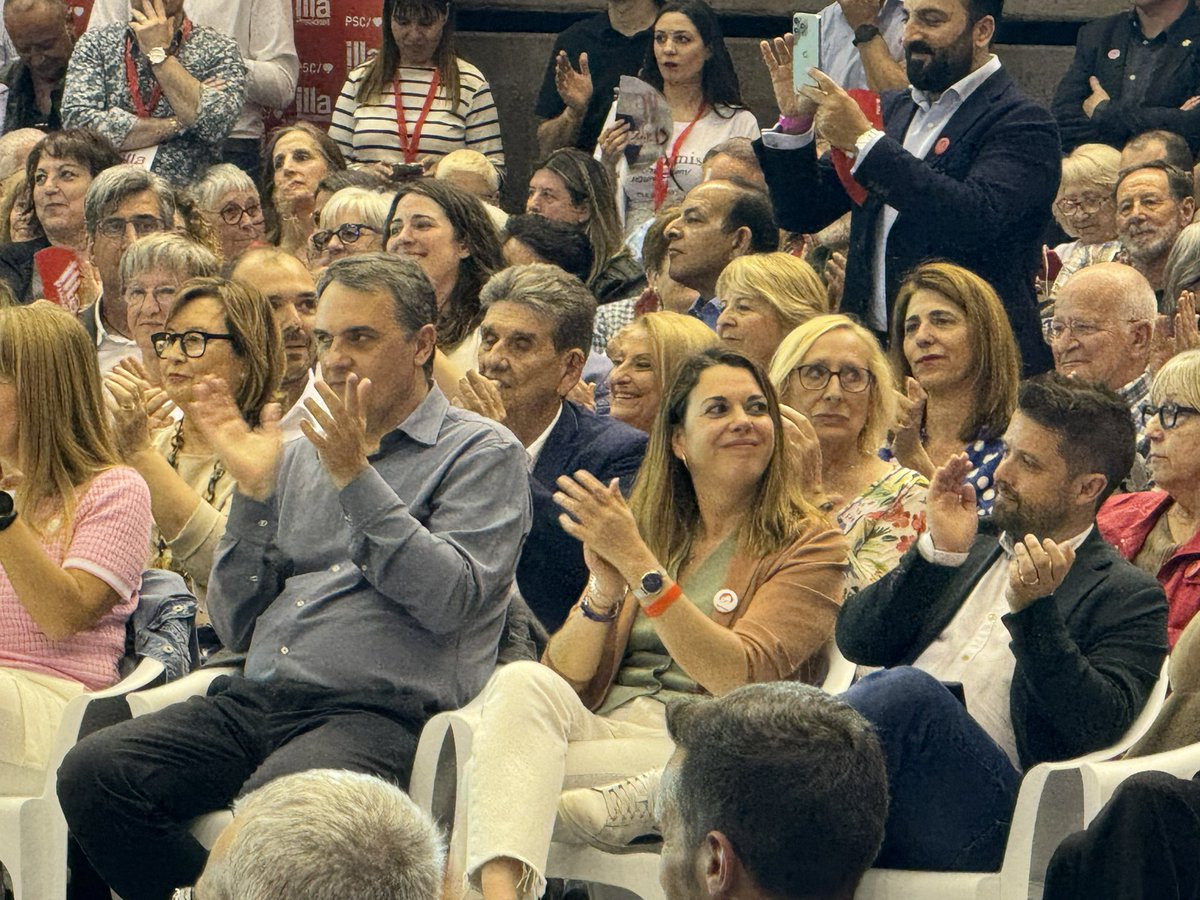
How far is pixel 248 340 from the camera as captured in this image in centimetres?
509

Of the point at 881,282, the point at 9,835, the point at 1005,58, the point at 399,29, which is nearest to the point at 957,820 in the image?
the point at 9,835

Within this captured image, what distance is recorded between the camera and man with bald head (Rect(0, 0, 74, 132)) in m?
8.79

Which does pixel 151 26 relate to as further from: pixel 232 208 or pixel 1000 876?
pixel 1000 876

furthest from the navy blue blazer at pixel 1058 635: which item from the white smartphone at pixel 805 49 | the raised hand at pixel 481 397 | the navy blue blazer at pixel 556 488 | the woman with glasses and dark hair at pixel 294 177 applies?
the woman with glasses and dark hair at pixel 294 177

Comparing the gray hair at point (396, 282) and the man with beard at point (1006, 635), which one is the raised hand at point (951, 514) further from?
the gray hair at point (396, 282)

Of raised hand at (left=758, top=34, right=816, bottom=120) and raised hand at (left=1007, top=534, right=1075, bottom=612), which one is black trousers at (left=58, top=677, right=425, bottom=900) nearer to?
raised hand at (left=1007, top=534, right=1075, bottom=612)

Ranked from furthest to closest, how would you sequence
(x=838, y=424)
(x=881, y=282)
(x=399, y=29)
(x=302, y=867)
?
(x=399, y=29) → (x=881, y=282) → (x=838, y=424) → (x=302, y=867)

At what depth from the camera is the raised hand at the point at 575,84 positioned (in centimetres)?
831

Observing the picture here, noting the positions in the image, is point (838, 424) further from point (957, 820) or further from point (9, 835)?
point (9, 835)

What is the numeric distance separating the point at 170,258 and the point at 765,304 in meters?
1.70

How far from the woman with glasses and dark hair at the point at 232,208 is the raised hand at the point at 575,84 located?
142 centimetres

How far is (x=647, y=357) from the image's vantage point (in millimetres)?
5387

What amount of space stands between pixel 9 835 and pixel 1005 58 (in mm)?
6418

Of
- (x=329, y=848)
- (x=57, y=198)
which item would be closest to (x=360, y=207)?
(x=57, y=198)
